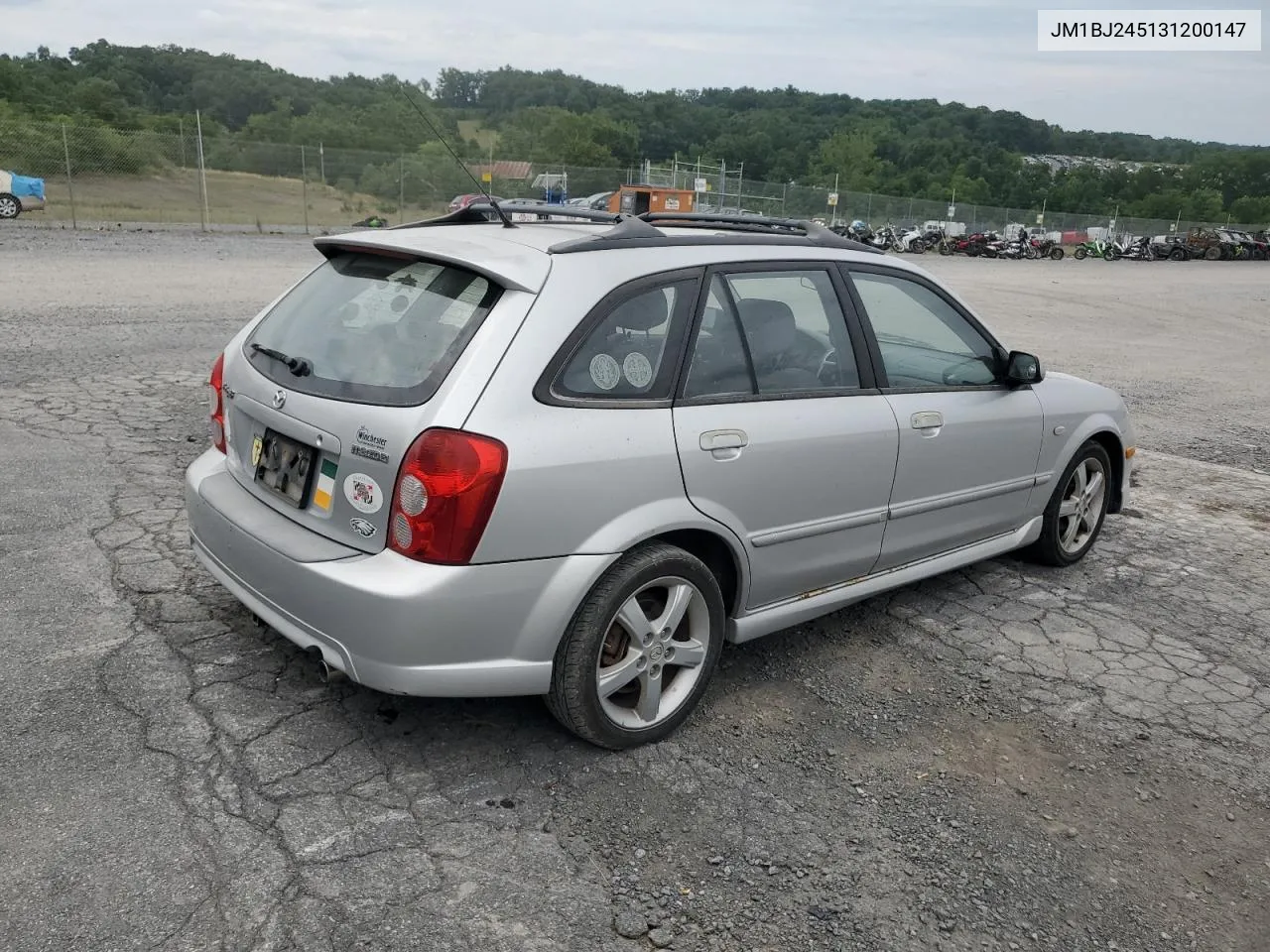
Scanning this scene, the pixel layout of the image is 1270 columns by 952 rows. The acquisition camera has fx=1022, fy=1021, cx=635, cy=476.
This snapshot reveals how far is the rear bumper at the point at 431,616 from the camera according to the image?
272 cm

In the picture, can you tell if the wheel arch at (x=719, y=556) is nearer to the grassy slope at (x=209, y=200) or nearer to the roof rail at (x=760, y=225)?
the roof rail at (x=760, y=225)

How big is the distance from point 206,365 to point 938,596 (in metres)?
6.36

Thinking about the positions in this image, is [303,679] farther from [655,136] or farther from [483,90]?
[655,136]

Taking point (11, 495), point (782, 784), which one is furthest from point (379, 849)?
point (11, 495)

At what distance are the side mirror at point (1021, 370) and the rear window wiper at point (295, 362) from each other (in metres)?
2.86

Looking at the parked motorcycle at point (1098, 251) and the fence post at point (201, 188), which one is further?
the parked motorcycle at point (1098, 251)

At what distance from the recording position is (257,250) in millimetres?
21266

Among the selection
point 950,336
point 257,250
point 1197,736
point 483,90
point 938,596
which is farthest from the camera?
point 257,250

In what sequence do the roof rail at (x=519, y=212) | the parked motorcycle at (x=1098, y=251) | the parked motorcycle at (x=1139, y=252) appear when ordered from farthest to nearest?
the parked motorcycle at (x=1139, y=252) → the parked motorcycle at (x=1098, y=251) → the roof rail at (x=519, y=212)

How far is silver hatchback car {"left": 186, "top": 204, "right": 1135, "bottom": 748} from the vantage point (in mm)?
2771

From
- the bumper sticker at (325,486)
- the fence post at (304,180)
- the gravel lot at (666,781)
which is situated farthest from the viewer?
the fence post at (304,180)

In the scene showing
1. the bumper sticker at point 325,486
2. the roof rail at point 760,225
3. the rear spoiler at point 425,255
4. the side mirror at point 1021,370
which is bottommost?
the bumper sticker at point 325,486

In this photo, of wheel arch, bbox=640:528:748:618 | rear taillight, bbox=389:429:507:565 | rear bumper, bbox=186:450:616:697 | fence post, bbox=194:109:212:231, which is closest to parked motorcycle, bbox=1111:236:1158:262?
fence post, bbox=194:109:212:231

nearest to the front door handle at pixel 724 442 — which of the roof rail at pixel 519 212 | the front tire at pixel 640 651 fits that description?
the front tire at pixel 640 651
